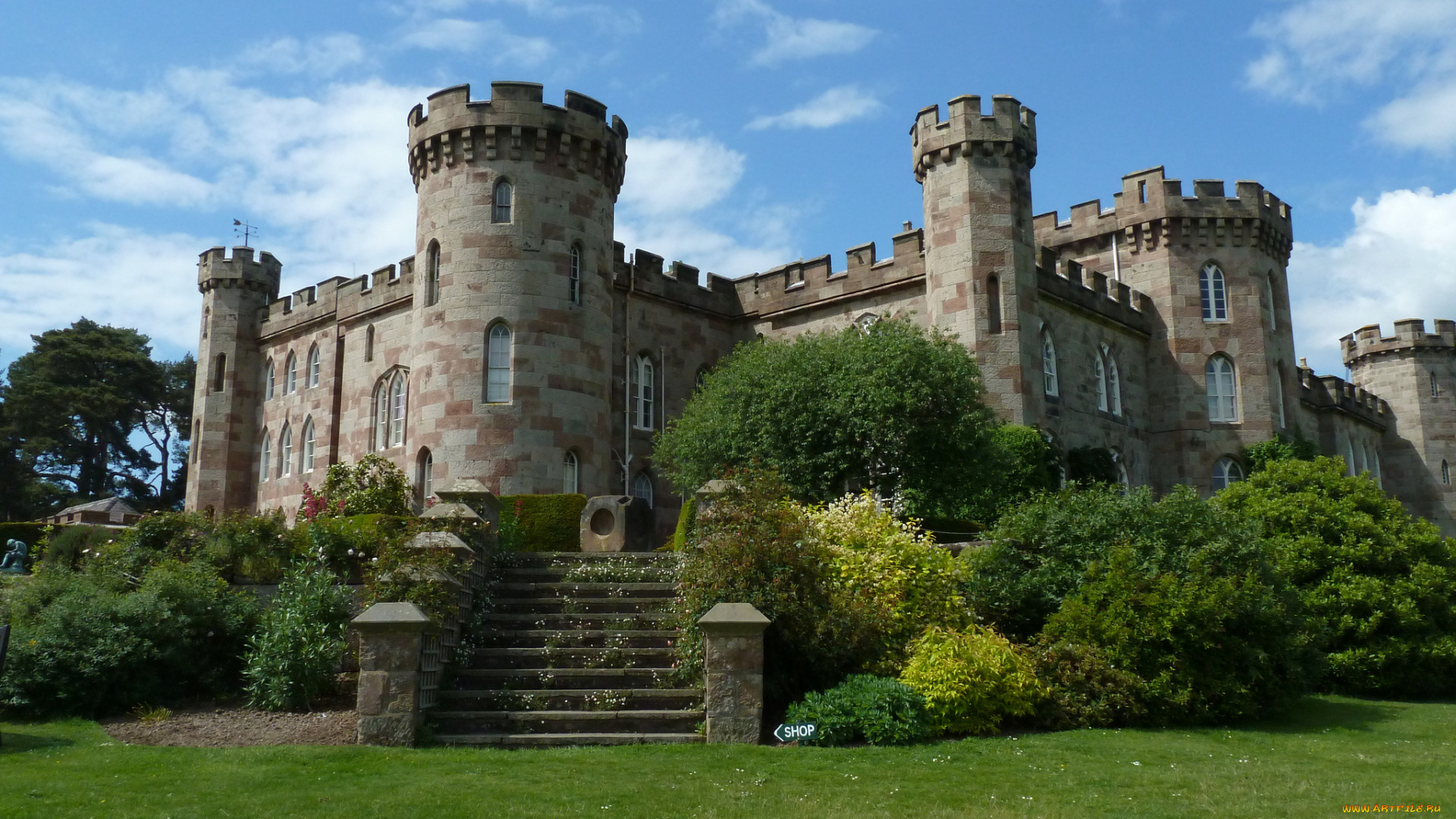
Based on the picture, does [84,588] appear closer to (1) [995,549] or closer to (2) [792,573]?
(2) [792,573]

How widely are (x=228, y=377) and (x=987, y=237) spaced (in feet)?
74.3

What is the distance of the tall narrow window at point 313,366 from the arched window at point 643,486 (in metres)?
10.8

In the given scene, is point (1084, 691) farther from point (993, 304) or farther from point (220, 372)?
point (220, 372)

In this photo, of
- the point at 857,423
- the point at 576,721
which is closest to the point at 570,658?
the point at 576,721

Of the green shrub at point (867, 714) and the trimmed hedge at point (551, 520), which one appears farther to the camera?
the trimmed hedge at point (551, 520)

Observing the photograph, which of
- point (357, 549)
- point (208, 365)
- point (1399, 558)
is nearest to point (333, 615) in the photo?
point (357, 549)

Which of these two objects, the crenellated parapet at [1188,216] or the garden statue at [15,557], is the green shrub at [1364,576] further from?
the garden statue at [15,557]

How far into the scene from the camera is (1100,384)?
30.0 meters

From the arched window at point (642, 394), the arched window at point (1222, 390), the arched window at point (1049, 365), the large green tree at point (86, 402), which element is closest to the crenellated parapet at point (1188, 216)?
the arched window at point (1222, 390)

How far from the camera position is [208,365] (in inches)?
1380

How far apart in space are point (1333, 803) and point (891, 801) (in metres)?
3.39

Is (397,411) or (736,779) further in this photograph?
(397,411)

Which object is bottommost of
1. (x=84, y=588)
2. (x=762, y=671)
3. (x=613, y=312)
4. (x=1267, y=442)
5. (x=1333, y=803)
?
(x=1333, y=803)

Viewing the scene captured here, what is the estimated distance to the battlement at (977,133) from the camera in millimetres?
26406
